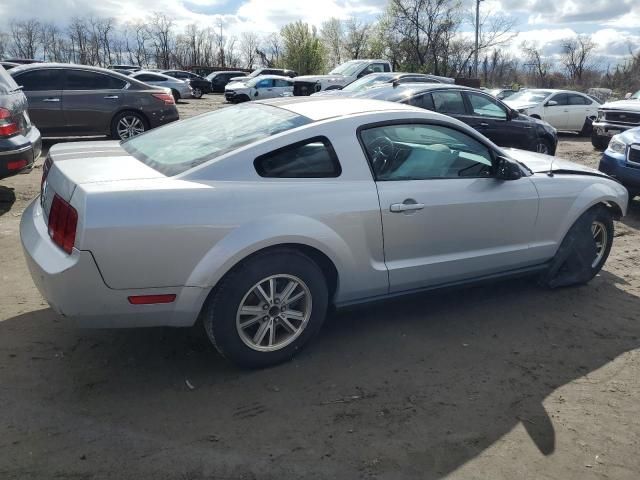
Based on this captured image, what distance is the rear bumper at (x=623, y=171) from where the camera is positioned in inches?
270

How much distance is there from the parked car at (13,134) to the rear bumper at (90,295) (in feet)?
10.9

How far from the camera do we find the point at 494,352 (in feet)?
11.7

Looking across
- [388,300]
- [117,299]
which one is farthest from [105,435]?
[388,300]

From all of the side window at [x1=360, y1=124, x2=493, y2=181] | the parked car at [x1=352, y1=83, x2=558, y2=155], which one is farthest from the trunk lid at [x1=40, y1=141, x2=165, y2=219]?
the parked car at [x1=352, y1=83, x2=558, y2=155]

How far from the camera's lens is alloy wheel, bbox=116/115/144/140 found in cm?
985

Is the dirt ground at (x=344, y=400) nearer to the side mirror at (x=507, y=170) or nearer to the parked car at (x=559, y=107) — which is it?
the side mirror at (x=507, y=170)

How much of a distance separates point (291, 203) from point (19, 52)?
65.9 metres

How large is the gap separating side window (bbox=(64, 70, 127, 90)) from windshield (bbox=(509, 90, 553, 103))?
12000 mm

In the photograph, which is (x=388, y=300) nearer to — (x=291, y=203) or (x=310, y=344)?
(x=310, y=344)

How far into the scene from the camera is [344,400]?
2973 millimetres

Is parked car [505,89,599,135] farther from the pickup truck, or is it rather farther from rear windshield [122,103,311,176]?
rear windshield [122,103,311,176]

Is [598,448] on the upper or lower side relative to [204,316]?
lower

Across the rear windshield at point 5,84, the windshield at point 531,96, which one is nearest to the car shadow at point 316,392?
the rear windshield at point 5,84

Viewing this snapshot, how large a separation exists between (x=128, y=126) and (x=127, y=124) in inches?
1.5
